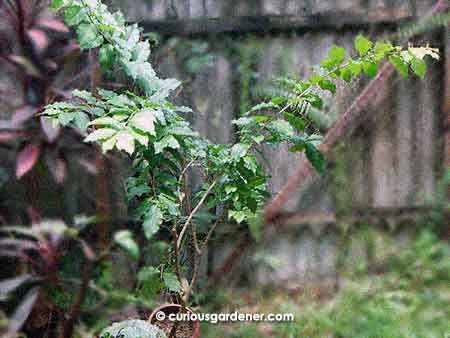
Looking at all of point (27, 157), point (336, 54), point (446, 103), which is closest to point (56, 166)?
point (27, 157)

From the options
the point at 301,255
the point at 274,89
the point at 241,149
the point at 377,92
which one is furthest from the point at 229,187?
the point at 377,92

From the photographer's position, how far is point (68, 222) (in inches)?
63.0

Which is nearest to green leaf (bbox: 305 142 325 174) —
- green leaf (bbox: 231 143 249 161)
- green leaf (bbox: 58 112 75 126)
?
green leaf (bbox: 231 143 249 161)

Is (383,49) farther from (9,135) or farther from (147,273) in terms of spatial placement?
(9,135)

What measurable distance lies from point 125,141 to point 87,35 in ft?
1.34

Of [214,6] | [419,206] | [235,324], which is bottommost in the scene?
[235,324]

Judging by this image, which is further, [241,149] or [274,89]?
[274,89]

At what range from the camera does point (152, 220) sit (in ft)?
4.43

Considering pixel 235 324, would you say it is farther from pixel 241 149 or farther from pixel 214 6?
pixel 214 6

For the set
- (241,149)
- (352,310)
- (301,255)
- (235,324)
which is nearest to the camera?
(241,149)

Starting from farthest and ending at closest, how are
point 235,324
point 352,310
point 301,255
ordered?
point 301,255
point 352,310
point 235,324

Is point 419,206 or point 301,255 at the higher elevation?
point 419,206

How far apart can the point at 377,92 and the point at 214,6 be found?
65 cm

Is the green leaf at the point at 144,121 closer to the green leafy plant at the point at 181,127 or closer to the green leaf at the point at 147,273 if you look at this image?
the green leafy plant at the point at 181,127
